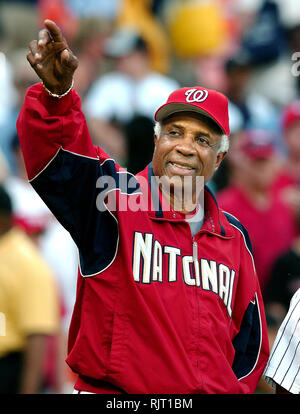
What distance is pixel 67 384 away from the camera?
6621 millimetres

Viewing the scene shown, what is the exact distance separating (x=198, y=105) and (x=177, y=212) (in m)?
0.47

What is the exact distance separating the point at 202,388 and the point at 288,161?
15.0 ft

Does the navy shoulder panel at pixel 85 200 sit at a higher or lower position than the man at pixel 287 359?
higher

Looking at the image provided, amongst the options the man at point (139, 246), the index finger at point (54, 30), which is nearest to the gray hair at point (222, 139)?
the man at point (139, 246)

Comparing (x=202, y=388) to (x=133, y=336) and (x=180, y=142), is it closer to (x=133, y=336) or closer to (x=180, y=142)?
(x=133, y=336)

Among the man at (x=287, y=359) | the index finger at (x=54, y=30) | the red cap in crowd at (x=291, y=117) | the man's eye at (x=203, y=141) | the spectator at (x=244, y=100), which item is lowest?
the man at (x=287, y=359)

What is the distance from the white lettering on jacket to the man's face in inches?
14.2

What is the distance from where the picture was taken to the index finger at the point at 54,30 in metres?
3.26

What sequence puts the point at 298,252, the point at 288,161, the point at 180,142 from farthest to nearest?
1. the point at 288,161
2. the point at 298,252
3. the point at 180,142

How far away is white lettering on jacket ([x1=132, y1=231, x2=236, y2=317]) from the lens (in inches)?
148

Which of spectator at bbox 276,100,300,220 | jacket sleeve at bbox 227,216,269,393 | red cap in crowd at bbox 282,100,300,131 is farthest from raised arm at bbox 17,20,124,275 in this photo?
red cap in crowd at bbox 282,100,300,131

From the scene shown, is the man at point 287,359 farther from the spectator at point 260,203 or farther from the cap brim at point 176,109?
the spectator at point 260,203

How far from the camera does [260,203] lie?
716cm
